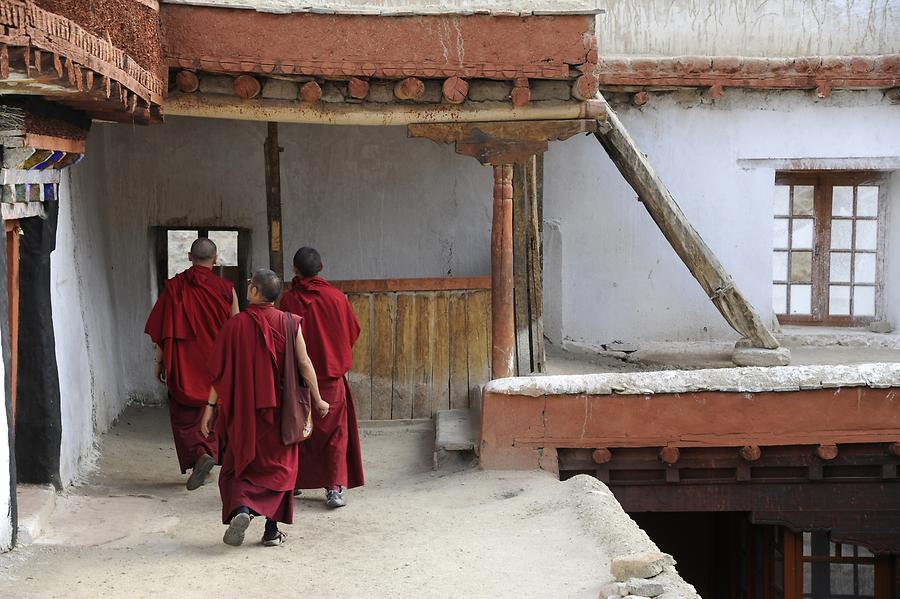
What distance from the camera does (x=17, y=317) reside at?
599cm

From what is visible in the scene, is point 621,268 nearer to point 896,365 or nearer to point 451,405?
point 451,405

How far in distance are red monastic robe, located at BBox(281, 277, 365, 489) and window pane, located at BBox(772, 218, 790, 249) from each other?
18.5ft

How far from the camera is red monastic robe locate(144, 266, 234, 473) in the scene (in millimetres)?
6887

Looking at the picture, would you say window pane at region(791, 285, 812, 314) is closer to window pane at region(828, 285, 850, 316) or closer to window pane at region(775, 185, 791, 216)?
window pane at region(828, 285, 850, 316)

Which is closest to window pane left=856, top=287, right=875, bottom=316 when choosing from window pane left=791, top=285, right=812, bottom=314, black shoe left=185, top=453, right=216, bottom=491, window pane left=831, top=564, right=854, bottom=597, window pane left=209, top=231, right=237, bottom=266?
window pane left=791, top=285, right=812, bottom=314

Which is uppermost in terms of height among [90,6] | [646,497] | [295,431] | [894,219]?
[90,6]

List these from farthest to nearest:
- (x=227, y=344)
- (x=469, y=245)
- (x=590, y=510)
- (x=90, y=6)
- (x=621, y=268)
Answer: (x=621, y=268)
(x=469, y=245)
(x=590, y=510)
(x=227, y=344)
(x=90, y=6)

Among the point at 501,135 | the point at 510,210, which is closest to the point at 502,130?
the point at 501,135

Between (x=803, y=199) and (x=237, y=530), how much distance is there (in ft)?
23.5

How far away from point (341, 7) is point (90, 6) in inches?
85.0

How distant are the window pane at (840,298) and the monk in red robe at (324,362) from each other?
6024 millimetres

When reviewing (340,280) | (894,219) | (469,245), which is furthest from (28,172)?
(894,219)

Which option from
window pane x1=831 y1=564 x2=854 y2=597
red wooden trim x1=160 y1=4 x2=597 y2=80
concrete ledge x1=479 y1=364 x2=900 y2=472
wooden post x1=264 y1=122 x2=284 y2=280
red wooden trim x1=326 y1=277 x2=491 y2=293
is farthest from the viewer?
window pane x1=831 y1=564 x2=854 y2=597

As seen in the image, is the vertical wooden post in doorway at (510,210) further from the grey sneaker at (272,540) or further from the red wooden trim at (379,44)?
the grey sneaker at (272,540)
